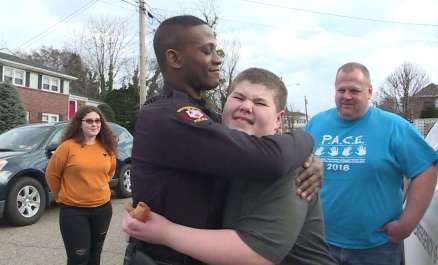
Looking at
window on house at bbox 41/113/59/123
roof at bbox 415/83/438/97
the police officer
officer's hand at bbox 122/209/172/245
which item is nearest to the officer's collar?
the police officer

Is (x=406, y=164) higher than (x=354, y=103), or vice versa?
(x=354, y=103)

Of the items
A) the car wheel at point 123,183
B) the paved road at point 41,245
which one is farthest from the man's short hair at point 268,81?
the car wheel at point 123,183

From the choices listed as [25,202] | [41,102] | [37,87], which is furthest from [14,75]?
[25,202]

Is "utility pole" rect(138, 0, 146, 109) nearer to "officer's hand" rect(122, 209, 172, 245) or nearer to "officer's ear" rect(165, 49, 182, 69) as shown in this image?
"officer's ear" rect(165, 49, 182, 69)

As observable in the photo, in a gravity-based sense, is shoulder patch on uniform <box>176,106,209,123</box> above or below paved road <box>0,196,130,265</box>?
above

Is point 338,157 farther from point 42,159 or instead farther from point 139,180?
point 42,159

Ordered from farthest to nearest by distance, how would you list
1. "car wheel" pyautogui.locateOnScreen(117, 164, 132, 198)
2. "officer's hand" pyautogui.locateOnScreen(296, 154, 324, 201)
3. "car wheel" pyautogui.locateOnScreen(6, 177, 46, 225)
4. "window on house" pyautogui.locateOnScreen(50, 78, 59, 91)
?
1. "window on house" pyautogui.locateOnScreen(50, 78, 59, 91)
2. "car wheel" pyautogui.locateOnScreen(117, 164, 132, 198)
3. "car wheel" pyautogui.locateOnScreen(6, 177, 46, 225)
4. "officer's hand" pyautogui.locateOnScreen(296, 154, 324, 201)

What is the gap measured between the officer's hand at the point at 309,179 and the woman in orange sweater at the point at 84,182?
3112mm

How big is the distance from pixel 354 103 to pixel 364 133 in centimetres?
21

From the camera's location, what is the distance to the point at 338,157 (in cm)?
309

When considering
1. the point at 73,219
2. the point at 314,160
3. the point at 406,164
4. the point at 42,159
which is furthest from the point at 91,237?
the point at 42,159

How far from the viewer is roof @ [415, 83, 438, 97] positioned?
59125 mm

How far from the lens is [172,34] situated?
166cm

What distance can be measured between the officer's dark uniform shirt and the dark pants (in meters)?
2.83
